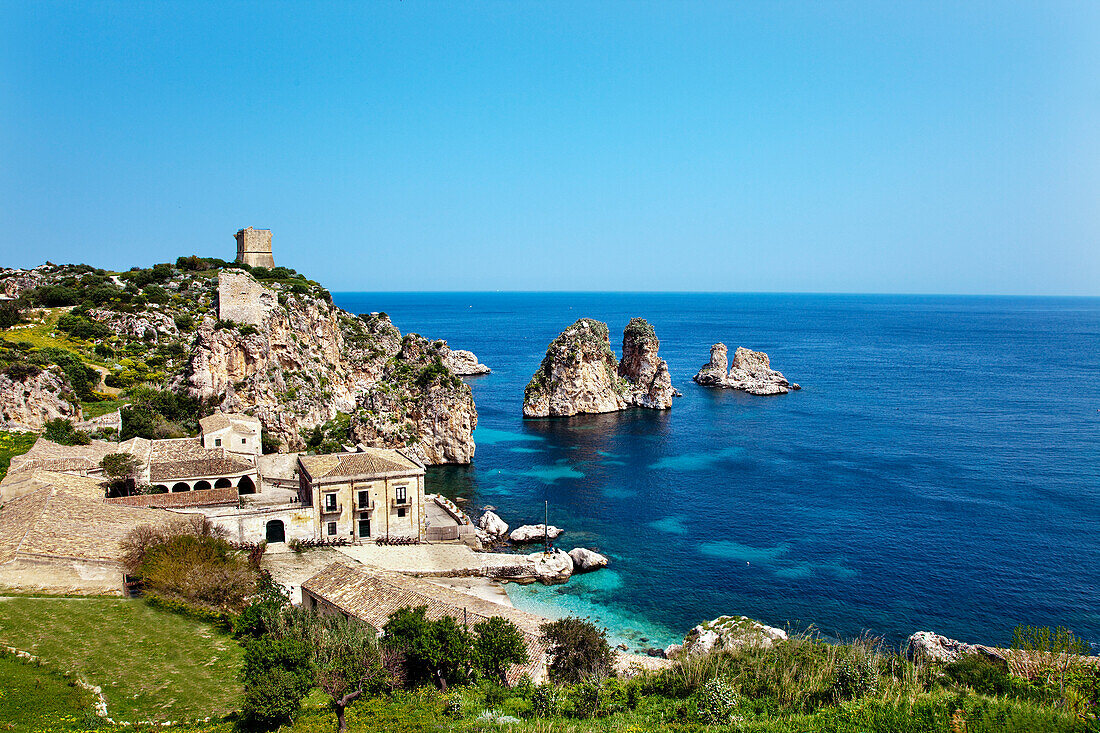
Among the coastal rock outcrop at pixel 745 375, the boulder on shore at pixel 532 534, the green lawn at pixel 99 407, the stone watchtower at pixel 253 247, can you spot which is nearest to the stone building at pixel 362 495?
the boulder on shore at pixel 532 534

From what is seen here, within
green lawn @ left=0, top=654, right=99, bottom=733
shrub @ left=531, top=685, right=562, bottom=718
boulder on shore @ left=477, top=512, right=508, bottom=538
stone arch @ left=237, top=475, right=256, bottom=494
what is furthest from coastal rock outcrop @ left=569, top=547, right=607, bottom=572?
green lawn @ left=0, top=654, right=99, bottom=733

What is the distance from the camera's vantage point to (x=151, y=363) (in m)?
54.8

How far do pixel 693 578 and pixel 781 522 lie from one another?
37.7 feet

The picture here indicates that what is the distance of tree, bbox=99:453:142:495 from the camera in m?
34.0

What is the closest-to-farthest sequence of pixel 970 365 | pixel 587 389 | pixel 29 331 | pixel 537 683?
pixel 537 683 < pixel 29 331 < pixel 587 389 < pixel 970 365

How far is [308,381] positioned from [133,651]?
40440 mm

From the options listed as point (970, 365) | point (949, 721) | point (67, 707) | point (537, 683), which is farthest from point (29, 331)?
point (970, 365)

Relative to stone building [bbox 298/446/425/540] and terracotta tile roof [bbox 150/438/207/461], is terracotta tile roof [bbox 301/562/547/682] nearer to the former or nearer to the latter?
stone building [bbox 298/446/425/540]

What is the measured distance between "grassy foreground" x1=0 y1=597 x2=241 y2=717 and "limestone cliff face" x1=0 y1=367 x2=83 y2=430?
2810cm

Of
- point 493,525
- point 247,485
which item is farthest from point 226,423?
point 493,525

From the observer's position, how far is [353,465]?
37.8 metres

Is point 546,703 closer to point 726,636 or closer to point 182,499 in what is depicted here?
point 726,636

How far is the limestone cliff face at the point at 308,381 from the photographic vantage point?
52.8 m

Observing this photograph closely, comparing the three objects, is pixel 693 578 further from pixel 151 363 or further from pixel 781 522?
pixel 151 363
